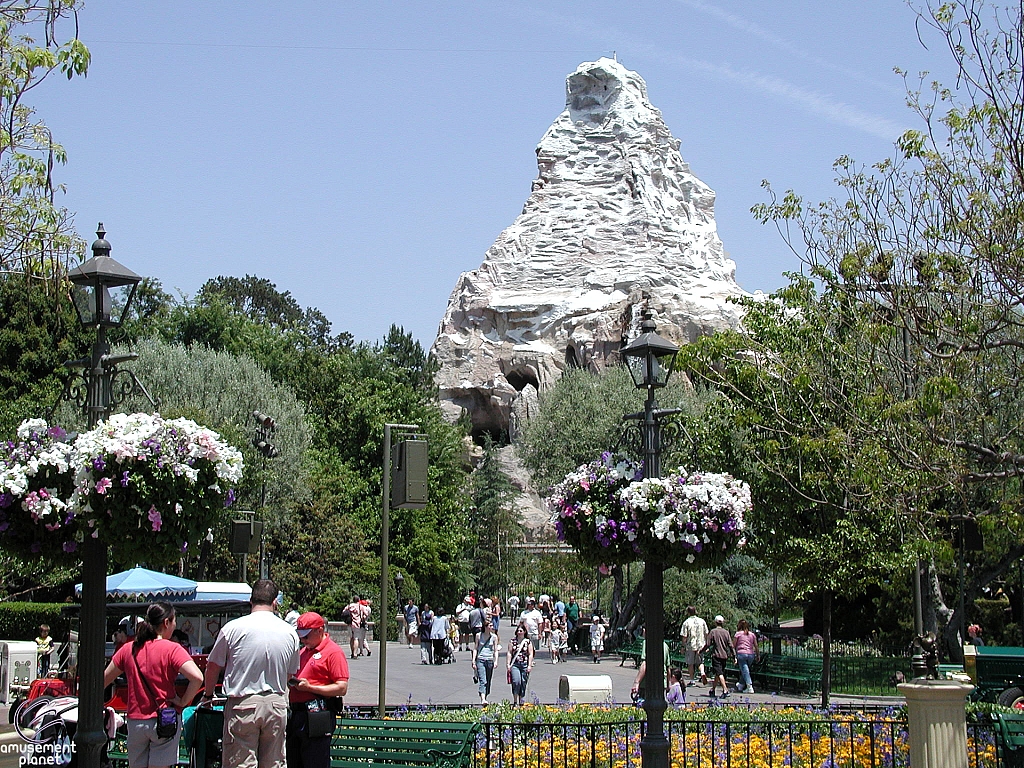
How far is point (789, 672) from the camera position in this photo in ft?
76.4

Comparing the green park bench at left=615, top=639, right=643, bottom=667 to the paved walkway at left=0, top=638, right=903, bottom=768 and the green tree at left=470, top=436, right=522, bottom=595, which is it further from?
the green tree at left=470, top=436, right=522, bottom=595

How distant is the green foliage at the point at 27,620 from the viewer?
2848cm

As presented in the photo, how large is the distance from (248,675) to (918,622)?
12.8 metres

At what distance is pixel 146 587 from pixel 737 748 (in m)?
11.6

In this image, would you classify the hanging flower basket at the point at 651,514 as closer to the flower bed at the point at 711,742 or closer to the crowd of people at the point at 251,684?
the flower bed at the point at 711,742

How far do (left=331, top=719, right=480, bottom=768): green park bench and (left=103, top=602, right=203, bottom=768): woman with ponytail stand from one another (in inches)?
58.1

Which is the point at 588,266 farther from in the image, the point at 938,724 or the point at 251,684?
the point at 251,684

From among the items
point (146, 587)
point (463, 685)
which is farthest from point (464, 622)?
point (146, 587)

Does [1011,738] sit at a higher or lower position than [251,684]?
lower

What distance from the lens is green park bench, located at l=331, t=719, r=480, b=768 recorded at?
8875 mm

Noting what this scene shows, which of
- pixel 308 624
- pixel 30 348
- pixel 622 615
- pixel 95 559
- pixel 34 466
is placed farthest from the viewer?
pixel 30 348

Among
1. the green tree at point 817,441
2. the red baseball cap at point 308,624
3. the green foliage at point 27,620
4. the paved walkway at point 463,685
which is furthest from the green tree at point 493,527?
the red baseball cap at point 308,624

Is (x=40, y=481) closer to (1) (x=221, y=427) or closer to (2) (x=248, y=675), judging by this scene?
(2) (x=248, y=675)

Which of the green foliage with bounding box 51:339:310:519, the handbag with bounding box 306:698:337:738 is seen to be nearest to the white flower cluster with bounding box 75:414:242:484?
the handbag with bounding box 306:698:337:738
